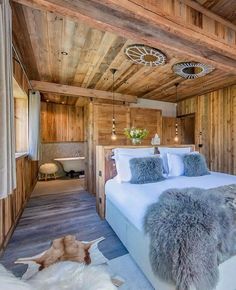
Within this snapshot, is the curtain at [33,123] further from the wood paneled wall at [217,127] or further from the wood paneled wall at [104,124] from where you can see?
the wood paneled wall at [217,127]

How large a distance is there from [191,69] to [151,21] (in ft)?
6.50

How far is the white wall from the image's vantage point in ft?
17.3

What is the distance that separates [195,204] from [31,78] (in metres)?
3.86

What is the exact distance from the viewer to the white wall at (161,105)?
5262 millimetres

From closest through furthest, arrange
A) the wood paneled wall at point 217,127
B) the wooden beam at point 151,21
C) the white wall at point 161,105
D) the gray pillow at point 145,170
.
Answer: the wooden beam at point 151,21
the gray pillow at point 145,170
the wood paneled wall at point 217,127
the white wall at point 161,105

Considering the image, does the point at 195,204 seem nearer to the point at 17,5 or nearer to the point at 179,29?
the point at 179,29

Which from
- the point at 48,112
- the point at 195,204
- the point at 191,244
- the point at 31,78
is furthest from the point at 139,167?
the point at 48,112

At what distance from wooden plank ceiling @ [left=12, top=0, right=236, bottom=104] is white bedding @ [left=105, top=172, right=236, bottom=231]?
168cm

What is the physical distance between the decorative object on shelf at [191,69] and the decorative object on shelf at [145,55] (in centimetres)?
33

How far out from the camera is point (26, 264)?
1784 mm

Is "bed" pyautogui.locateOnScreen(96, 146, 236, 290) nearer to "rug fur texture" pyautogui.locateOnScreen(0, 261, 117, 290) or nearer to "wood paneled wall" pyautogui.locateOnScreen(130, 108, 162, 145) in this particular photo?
"rug fur texture" pyautogui.locateOnScreen(0, 261, 117, 290)

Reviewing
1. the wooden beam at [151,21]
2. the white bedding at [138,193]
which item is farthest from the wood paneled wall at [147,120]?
the wooden beam at [151,21]


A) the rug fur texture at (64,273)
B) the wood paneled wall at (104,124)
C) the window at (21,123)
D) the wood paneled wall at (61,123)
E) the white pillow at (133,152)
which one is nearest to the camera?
the rug fur texture at (64,273)

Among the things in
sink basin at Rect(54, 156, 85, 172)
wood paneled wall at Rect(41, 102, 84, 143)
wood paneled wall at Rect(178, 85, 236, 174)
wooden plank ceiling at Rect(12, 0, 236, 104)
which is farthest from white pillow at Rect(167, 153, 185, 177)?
wood paneled wall at Rect(41, 102, 84, 143)
